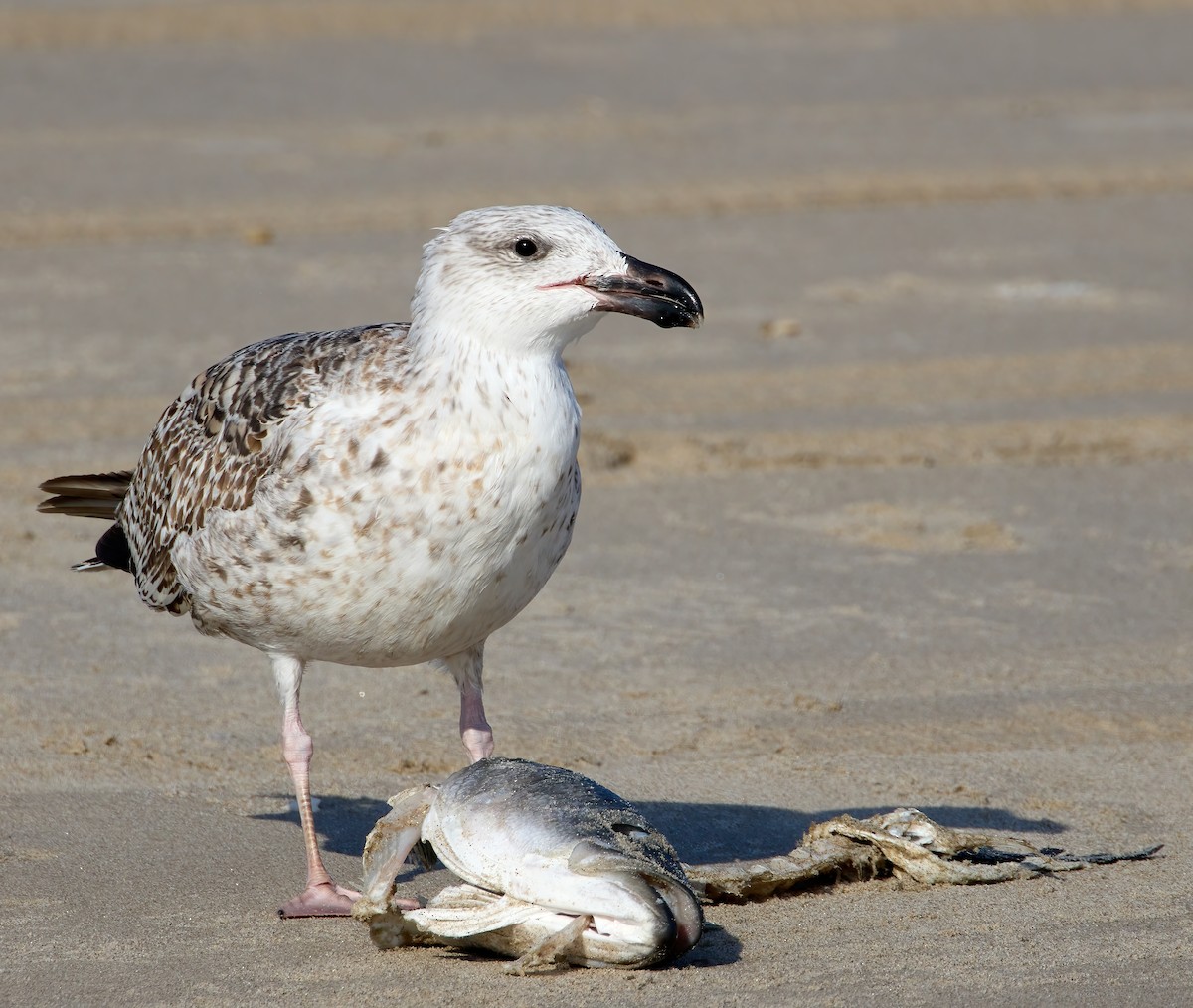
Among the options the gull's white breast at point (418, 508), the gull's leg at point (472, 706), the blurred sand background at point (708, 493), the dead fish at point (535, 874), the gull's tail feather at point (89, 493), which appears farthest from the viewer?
the gull's tail feather at point (89, 493)

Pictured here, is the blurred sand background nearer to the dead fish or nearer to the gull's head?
the dead fish

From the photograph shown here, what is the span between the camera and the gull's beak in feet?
14.6

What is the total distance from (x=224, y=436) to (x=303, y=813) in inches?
38.9

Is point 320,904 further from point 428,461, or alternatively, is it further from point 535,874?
point 428,461

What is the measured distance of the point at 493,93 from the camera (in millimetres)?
15805

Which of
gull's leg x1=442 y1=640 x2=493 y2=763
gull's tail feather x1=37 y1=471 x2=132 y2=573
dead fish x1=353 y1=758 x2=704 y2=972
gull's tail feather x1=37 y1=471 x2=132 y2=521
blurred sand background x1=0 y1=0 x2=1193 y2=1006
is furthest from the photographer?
gull's tail feather x1=37 y1=471 x2=132 y2=521

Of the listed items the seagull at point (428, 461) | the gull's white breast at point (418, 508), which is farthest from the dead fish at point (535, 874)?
the gull's white breast at point (418, 508)

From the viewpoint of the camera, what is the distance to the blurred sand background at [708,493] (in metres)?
4.61

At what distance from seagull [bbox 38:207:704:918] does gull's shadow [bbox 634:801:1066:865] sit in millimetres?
899

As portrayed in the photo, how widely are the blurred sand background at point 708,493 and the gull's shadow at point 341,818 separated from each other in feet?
0.07

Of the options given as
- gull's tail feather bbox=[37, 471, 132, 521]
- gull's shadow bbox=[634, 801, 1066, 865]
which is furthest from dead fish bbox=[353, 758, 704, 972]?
gull's tail feather bbox=[37, 471, 132, 521]

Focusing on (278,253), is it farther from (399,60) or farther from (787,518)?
(399,60)

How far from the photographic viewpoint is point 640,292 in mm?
4473

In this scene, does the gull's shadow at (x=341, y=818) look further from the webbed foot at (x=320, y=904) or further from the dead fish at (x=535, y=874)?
the dead fish at (x=535, y=874)
